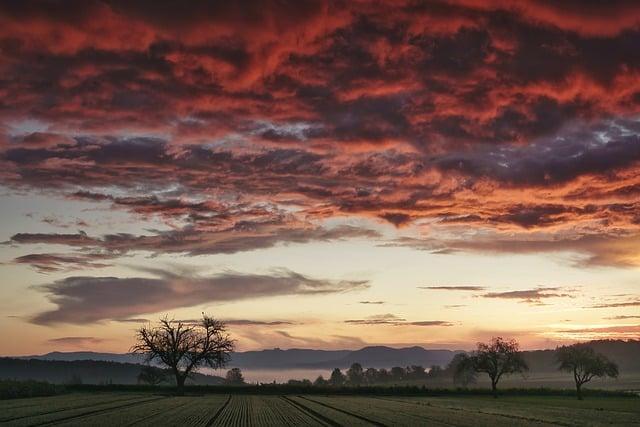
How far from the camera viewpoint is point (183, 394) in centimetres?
A: 11456

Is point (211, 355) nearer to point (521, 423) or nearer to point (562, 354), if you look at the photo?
point (562, 354)

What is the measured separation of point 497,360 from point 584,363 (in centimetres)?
1989

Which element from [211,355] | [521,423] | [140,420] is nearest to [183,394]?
[211,355]

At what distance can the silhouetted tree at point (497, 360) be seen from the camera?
449 ft

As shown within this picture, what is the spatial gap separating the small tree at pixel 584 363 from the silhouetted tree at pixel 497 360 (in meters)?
11.2

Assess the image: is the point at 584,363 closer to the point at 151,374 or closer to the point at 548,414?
the point at 548,414

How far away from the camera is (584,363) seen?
123 m

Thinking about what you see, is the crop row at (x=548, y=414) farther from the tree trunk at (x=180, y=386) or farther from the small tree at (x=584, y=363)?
the tree trunk at (x=180, y=386)

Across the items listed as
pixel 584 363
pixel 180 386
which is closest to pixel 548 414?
pixel 584 363

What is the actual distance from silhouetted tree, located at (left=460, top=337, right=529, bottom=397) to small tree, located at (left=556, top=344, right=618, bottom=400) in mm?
11199

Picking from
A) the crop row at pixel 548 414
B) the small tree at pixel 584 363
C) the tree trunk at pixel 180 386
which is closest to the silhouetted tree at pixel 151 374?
the tree trunk at pixel 180 386

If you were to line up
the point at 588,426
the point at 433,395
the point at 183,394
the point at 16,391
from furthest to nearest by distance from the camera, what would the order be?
the point at 433,395 < the point at 183,394 < the point at 16,391 < the point at 588,426

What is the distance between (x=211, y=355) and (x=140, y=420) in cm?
7864

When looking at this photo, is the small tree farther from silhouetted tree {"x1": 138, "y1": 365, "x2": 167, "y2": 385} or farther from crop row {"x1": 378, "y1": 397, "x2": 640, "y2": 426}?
silhouetted tree {"x1": 138, "y1": 365, "x2": 167, "y2": 385}
